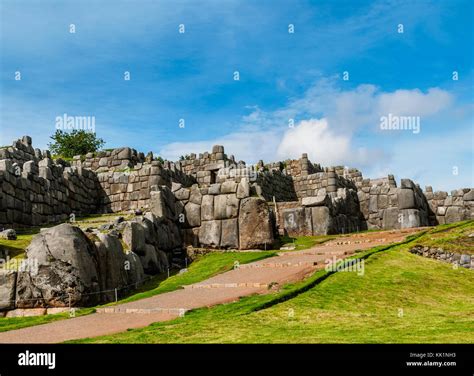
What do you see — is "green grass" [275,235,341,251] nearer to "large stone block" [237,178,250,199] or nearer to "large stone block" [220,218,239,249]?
"large stone block" [220,218,239,249]

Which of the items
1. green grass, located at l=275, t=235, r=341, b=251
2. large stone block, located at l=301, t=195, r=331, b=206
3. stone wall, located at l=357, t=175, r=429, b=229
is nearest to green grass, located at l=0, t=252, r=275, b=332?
green grass, located at l=275, t=235, r=341, b=251

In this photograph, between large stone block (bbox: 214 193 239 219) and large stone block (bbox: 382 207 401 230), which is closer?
large stone block (bbox: 214 193 239 219)

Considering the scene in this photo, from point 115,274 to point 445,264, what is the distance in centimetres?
1161

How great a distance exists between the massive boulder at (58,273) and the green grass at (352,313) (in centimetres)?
364

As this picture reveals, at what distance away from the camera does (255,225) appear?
24.6 m

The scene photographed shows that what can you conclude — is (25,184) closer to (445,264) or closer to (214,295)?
(214,295)

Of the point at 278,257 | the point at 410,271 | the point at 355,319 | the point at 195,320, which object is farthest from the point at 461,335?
the point at 278,257

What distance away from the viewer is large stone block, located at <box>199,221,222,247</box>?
2525cm

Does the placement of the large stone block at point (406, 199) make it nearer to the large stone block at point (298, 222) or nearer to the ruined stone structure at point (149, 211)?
the ruined stone structure at point (149, 211)

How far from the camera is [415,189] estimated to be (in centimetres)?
3425

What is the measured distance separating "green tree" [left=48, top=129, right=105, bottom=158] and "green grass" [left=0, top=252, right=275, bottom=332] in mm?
34848

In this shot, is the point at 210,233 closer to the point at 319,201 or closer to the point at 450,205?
the point at 319,201

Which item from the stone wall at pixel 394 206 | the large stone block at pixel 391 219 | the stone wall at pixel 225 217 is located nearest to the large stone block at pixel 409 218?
the stone wall at pixel 394 206
